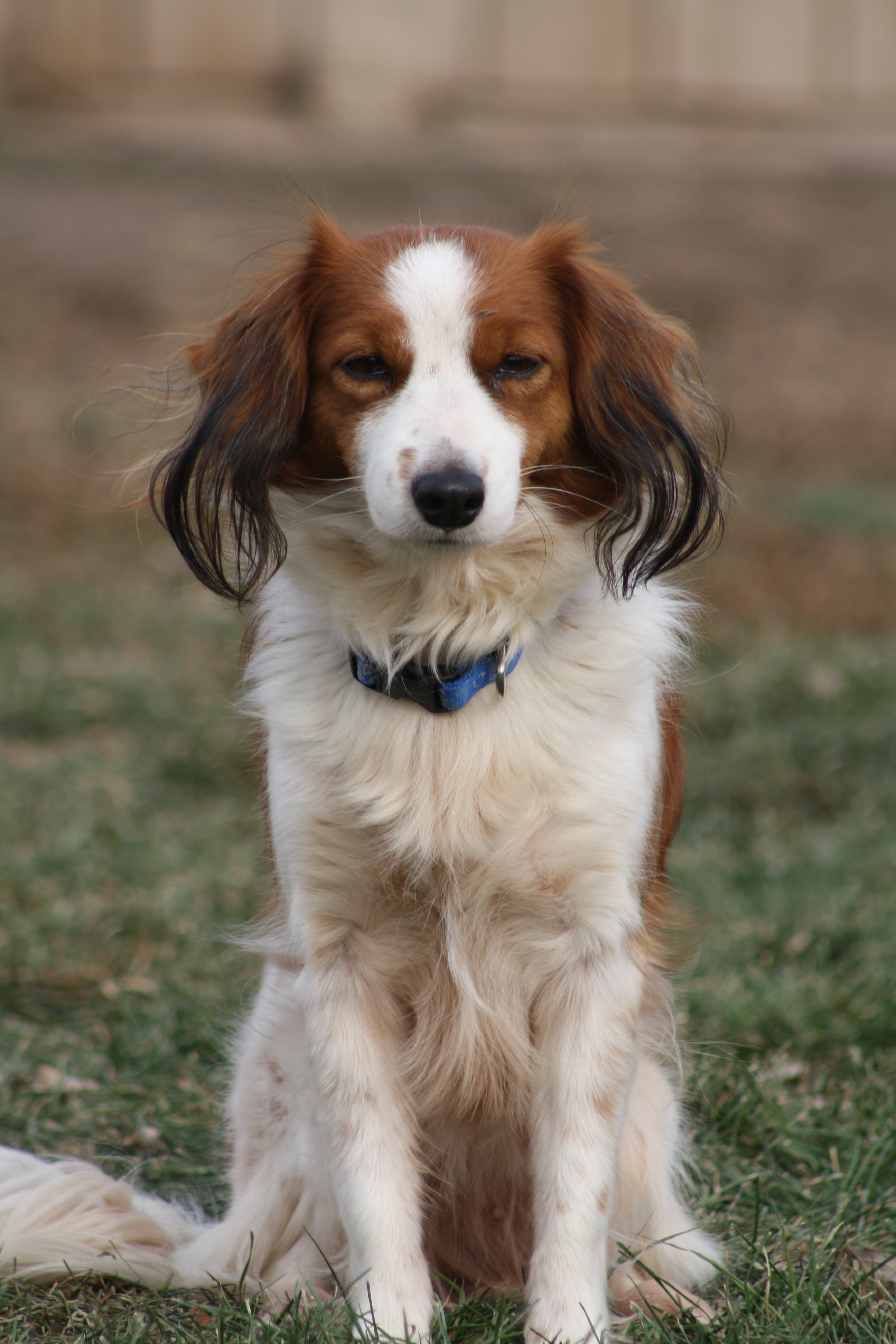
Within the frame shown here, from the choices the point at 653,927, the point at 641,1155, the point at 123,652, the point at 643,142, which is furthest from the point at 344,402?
the point at 643,142

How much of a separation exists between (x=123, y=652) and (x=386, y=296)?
5.04 m

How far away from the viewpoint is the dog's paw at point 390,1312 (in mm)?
2348

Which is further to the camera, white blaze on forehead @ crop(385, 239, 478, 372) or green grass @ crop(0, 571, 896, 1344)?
green grass @ crop(0, 571, 896, 1344)

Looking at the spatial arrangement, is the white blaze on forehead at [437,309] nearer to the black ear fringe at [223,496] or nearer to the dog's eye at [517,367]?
the dog's eye at [517,367]

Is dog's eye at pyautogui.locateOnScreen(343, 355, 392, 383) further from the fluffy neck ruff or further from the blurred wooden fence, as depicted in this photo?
the blurred wooden fence

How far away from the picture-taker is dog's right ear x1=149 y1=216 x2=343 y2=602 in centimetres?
241

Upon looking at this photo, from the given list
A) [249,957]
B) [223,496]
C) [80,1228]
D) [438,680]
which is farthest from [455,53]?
[80,1228]

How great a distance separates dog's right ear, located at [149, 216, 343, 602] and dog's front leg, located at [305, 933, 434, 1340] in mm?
730

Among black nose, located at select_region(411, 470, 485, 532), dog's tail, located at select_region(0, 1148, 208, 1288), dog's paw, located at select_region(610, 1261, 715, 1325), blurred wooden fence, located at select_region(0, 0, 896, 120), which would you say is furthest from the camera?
blurred wooden fence, located at select_region(0, 0, 896, 120)

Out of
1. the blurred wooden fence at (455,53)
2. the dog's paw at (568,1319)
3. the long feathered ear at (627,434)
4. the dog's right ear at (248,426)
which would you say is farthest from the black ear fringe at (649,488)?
the blurred wooden fence at (455,53)

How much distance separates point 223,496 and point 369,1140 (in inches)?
44.7

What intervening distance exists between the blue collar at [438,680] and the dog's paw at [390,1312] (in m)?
0.97

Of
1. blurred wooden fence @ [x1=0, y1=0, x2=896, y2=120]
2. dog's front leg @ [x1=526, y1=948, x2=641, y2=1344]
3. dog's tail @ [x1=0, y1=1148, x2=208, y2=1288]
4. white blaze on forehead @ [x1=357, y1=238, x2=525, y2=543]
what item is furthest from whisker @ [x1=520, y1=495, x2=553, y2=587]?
blurred wooden fence @ [x1=0, y1=0, x2=896, y2=120]

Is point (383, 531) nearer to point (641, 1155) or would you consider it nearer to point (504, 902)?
point (504, 902)
